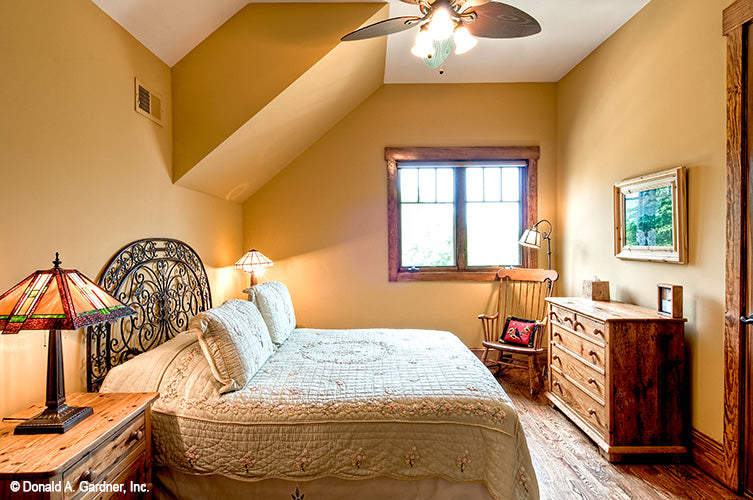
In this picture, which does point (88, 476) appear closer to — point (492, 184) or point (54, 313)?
point (54, 313)

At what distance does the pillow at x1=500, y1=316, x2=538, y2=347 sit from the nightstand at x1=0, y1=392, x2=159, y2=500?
290 cm

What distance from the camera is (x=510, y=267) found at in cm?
396

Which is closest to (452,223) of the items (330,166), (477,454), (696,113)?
(330,166)

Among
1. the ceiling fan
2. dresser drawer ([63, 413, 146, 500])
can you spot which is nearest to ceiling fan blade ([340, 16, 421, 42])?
the ceiling fan

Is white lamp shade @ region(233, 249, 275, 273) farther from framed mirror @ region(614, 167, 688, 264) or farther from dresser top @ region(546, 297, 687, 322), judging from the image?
framed mirror @ region(614, 167, 688, 264)

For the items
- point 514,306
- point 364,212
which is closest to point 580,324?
point 514,306

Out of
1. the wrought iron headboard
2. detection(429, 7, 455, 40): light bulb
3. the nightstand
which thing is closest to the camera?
the nightstand

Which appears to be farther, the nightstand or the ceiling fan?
the ceiling fan

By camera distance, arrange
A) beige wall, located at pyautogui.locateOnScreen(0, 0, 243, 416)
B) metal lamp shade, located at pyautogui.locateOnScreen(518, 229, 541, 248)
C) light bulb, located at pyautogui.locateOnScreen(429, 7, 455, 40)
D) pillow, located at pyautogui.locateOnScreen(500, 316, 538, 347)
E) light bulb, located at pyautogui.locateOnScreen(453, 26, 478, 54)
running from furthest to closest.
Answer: metal lamp shade, located at pyautogui.locateOnScreen(518, 229, 541, 248)
pillow, located at pyautogui.locateOnScreen(500, 316, 538, 347)
light bulb, located at pyautogui.locateOnScreen(453, 26, 478, 54)
light bulb, located at pyautogui.locateOnScreen(429, 7, 455, 40)
beige wall, located at pyautogui.locateOnScreen(0, 0, 243, 416)

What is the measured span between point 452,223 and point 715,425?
262 centimetres

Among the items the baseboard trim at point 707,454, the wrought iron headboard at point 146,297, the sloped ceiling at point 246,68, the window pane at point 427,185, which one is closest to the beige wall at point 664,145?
the baseboard trim at point 707,454

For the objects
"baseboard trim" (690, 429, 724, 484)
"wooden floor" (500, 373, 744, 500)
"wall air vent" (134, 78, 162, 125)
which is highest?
"wall air vent" (134, 78, 162, 125)

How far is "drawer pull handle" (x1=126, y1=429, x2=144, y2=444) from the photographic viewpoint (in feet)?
5.16

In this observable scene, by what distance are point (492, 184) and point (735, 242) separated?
2.27 m
